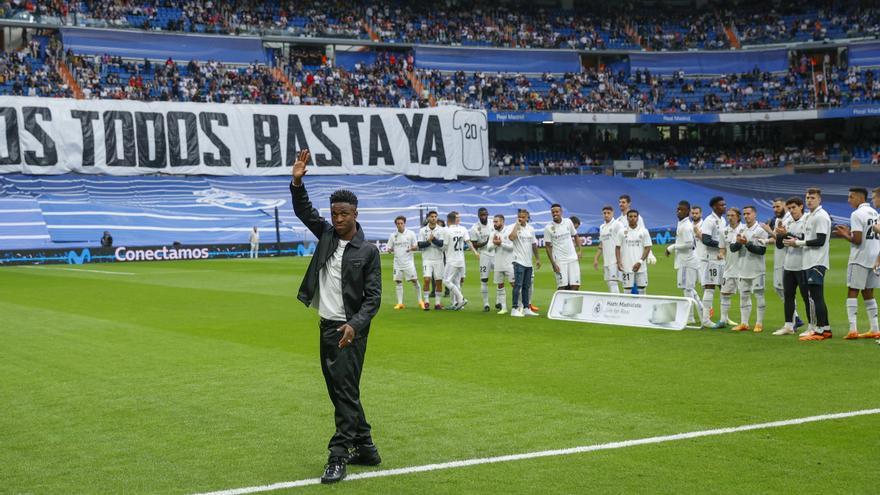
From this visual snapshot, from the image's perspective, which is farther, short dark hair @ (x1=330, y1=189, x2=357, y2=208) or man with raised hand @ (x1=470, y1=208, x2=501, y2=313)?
man with raised hand @ (x1=470, y1=208, x2=501, y2=313)

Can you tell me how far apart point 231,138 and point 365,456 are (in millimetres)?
51197

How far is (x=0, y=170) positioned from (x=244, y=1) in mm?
25474

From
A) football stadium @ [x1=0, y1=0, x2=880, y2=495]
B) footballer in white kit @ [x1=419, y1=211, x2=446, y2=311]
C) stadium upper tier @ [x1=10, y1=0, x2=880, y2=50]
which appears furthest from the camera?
stadium upper tier @ [x1=10, y1=0, x2=880, y2=50]

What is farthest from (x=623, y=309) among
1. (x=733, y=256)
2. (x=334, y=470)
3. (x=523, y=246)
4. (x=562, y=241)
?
(x=334, y=470)

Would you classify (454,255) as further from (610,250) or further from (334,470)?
(334,470)

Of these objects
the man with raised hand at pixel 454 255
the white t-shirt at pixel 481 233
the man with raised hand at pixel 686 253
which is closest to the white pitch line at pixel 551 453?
the man with raised hand at pixel 686 253

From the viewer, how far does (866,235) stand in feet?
48.1

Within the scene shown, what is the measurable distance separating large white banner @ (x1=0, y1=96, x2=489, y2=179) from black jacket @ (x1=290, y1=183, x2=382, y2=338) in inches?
1911

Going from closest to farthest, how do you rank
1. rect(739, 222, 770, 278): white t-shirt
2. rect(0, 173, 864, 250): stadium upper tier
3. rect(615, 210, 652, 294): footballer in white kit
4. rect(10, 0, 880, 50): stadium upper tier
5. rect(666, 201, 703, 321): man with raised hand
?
rect(739, 222, 770, 278): white t-shirt
rect(666, 201, 703, 321): man with raised hand
rect(615, 210, 652, 294): footballer in white kit
rect(0, 173, 864, 250): stadium upper tier
rect(10, 0, 880, 50): stadium upper tier

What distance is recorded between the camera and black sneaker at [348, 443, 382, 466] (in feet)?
25.7

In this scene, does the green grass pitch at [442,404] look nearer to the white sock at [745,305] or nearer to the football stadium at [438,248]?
the football stadium at [438,248]

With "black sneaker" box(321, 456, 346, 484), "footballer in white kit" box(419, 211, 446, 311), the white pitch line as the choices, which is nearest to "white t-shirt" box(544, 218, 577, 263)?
"footballer in white kit" box(419, 211, 446, 311)

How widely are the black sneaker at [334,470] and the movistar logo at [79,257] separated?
132ft

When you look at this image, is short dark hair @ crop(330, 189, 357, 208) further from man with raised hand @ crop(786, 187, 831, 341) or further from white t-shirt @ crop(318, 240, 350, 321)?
man with raised hand @ crop(786, 187, 831, 341)
